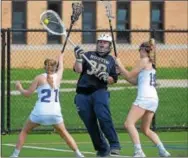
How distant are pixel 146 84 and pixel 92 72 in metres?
0.84

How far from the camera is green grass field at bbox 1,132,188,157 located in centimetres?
1311

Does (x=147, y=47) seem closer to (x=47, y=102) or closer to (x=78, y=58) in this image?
(x=78, y=58)

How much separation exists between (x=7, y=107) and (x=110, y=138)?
444cm

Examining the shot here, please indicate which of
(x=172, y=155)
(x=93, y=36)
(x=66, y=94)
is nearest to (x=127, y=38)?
(x=93, y=36)

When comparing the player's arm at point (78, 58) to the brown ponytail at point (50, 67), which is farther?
the player's arm at point (78, 58)

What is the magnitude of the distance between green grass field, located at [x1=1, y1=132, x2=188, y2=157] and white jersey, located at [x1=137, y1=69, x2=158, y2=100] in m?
1.22

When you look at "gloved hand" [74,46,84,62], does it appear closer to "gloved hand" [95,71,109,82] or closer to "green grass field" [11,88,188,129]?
"gloved hand" [95,71,109,82]

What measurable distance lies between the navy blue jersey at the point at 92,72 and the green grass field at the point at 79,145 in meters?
1.19

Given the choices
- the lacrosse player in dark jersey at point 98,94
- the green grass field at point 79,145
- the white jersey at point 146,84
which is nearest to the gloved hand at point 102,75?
the lacrosse player in dark jersey at point 98,94

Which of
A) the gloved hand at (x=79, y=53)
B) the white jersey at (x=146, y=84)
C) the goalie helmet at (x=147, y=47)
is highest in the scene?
the goalie helmet at (x=147, y=47)

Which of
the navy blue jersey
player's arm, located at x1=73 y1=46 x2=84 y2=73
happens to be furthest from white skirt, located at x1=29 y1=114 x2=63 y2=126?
player's arm, located at x1=73 y1=46 x2=84 y2=73

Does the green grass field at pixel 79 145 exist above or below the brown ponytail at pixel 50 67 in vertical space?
below

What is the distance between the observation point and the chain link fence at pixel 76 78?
16578 millimetres

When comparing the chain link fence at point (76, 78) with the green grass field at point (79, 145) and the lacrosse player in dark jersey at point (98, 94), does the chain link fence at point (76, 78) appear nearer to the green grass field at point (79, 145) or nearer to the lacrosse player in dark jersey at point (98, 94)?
the green grass field at point (79, 145)
